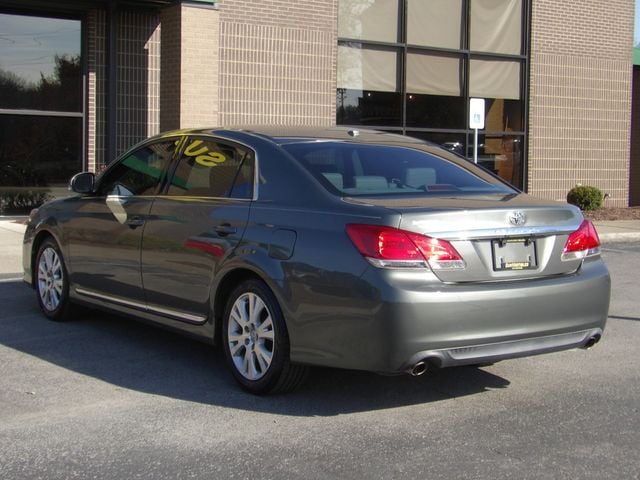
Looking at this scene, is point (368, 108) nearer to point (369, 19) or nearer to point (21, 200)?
point (369, 19)

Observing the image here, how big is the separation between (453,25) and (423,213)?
14505 millimetres

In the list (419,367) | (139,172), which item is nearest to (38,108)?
(139,172)

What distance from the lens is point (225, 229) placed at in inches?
210

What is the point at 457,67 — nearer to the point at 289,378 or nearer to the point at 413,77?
the point at 413,77

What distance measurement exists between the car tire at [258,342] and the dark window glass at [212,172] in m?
0.69

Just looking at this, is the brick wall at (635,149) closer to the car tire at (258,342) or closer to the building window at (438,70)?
the building window at (438,70)

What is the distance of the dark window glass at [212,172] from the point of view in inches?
217

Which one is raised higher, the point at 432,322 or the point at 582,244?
the point at 582,244

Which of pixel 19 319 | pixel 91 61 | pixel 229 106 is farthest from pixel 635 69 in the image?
pixel 19 319

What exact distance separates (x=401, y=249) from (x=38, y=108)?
11941 millimetres

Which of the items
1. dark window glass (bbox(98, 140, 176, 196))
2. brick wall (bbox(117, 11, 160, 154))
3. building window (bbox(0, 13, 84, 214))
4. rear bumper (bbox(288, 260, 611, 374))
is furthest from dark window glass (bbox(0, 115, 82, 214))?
rear bumper (bbox(288, 260, 611, 374))

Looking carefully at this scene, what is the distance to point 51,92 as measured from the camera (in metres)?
15.0

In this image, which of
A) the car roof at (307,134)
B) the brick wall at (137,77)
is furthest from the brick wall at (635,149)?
the car roof at (307,134)

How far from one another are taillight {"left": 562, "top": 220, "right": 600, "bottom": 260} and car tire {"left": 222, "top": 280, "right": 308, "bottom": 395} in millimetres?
1711
